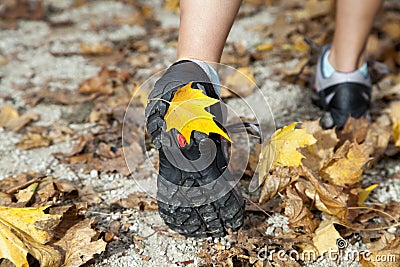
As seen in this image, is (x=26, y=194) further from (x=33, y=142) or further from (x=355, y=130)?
(x=355, y=130)

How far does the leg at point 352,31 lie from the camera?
5.37ft

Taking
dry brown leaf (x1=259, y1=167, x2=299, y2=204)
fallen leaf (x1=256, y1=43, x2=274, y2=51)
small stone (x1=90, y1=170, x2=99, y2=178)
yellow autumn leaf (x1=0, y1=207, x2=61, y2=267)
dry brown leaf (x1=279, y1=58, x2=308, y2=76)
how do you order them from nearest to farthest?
1. yellow autumn leaf (x1=0, y1=207, x2=61, y2=267)
2. dry brown leaf (x1=259, y1=167, x2=299, y2=204)
3. small stone (x1=90, y1=170, x2=99, y2=178)
4. dry brown leaf (x1=279, y1=58, x2=308, y2=76)
5. fallen leaf (x1=256, y1=43, x2=274, y2=51)

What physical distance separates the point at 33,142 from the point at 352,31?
3.71ft

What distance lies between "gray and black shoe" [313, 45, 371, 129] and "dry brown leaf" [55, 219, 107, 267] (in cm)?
93

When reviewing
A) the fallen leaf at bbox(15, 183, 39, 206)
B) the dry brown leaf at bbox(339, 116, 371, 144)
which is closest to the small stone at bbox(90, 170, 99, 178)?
the fallen leaf at bbox(15, 183, 39, 206)

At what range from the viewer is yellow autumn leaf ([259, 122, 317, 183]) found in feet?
4.44

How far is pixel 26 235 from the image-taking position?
46.4 inches

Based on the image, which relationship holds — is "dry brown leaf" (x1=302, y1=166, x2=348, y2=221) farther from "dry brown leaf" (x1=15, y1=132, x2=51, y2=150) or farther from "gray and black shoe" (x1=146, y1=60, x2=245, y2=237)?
"dry brown leaf" (x1=15, y1=132, x2=51, y2=150)

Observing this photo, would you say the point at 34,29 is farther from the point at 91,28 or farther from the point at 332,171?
the point at 332,171

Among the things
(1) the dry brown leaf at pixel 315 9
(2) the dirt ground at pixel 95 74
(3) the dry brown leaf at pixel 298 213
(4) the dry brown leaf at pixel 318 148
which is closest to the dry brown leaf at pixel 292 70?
(2) the dirt ground at pixel 95 74

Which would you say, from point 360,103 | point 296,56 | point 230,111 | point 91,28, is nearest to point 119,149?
point 230,111

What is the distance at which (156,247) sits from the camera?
129 centimetres

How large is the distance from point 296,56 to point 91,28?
43.9 inches

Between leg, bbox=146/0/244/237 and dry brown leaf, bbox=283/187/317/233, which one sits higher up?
leg, bbox=146/0/244/237
